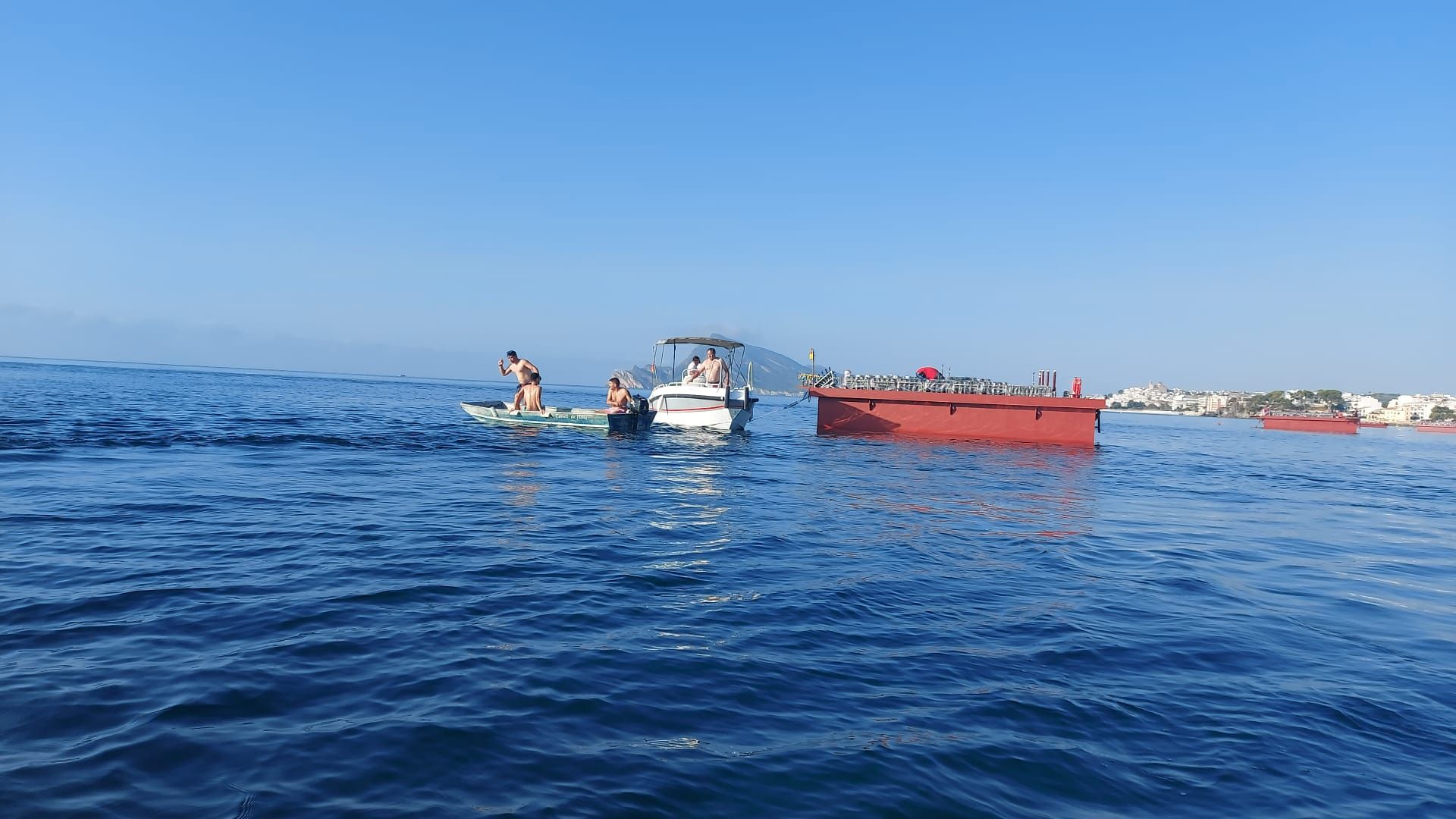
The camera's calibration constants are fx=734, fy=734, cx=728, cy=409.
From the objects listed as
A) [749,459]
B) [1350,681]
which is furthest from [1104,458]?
[1350,681]

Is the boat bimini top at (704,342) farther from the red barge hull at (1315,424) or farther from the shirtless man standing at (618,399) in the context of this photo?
the red barge hull at (1315,424)

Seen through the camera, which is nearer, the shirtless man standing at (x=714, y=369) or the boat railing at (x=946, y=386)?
the shirtless man standing at (x=714, y=369)

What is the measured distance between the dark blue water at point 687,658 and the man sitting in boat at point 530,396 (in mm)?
15117

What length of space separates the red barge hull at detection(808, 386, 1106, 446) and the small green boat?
10.9m

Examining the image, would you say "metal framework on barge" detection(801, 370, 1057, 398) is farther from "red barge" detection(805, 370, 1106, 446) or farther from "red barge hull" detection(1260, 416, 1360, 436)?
"red barge hull" detection(1260, 416, 1360, 436)

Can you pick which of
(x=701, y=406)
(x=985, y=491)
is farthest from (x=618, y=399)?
(x=985, y=491)

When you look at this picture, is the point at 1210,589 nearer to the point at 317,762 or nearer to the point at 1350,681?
the point at 1350,681

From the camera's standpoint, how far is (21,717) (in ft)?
13.4

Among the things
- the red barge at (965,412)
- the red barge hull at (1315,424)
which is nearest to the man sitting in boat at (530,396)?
the red barge at (965,412)

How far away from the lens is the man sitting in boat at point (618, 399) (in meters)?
26.9

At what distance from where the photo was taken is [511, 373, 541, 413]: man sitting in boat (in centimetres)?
2845

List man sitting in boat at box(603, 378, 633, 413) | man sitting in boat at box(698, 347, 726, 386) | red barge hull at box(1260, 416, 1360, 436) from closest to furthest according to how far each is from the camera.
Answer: man sitting in boat at box(603, 378, 633, 413), man sitting in boat at box(698, 347, 726, 386), red barge hull at box(1260, 416, 1360, 436)

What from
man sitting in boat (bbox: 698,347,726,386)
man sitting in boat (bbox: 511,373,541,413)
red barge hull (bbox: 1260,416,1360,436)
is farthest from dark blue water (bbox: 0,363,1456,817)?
red barge hull (bbox: 1260,416,1360,436)

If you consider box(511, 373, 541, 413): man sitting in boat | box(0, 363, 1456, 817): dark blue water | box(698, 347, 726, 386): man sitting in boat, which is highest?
box(698, 347, 726, 386): man sitting in boat
